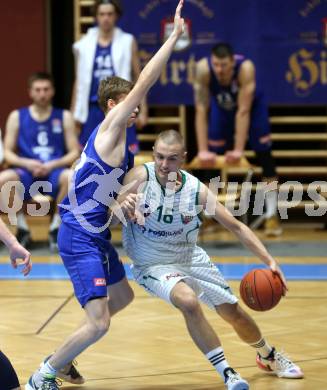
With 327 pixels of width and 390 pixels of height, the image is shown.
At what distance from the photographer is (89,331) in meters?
4.99

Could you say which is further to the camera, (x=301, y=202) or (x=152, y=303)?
(x=301, y=202)

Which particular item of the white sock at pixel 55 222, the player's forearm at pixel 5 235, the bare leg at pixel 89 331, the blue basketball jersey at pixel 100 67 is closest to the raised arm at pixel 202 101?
the blue basketball jersey at pixel 100 67

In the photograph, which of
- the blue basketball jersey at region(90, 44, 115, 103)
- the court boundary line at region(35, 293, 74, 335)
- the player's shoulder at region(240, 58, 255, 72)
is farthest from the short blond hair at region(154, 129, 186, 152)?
the blue basketball jersey at region(90, 44, 115, 103)

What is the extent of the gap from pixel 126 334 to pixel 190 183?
60.2 inches

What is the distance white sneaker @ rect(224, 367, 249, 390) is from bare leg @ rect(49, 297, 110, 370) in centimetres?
64

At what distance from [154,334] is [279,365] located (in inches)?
45.7

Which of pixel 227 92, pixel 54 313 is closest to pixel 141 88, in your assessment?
pixel 54 313

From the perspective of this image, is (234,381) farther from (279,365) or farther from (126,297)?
(126,297)

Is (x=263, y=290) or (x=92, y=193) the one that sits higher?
(x=92, y=193)

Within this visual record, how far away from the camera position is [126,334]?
6.49 meters

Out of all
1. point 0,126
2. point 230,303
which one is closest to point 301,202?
point 0,126

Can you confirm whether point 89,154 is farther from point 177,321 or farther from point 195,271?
point 177,321

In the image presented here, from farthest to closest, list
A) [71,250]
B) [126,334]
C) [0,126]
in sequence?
[0,126], [126,334], [71,250]

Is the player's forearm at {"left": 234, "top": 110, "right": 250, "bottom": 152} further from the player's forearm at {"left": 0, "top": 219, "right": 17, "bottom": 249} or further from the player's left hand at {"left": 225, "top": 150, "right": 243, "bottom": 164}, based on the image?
the player's forearm at {"left": 0, "top": 219, "right": 17, "bottom": 249}
